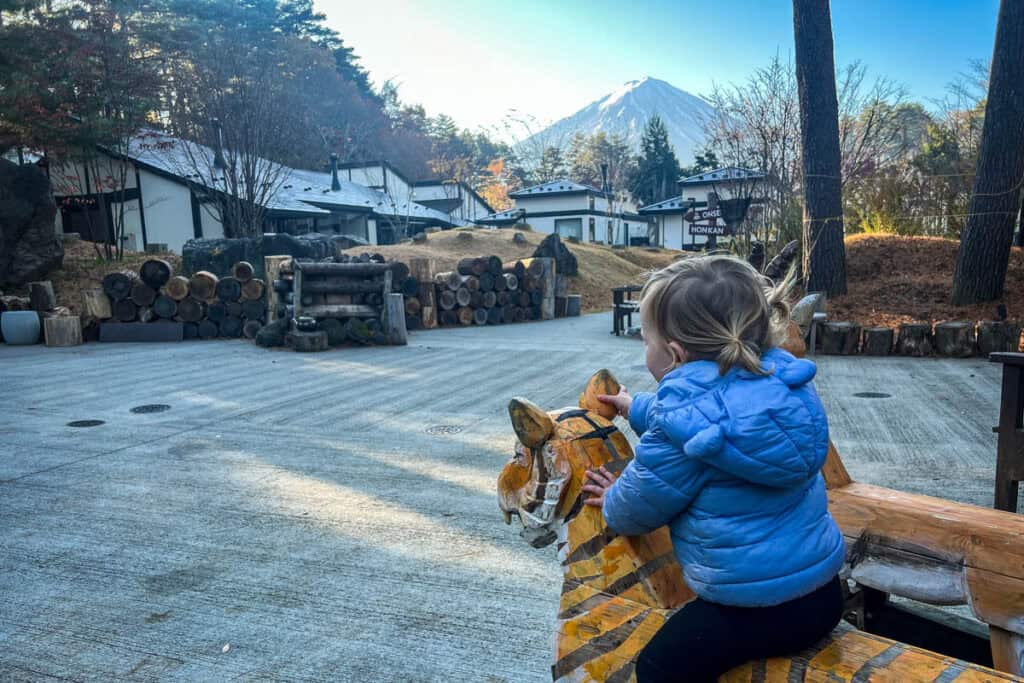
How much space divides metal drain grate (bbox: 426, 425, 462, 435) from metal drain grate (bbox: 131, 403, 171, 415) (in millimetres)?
2790

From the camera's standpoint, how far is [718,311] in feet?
4.71

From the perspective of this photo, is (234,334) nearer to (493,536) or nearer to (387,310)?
(387,310)

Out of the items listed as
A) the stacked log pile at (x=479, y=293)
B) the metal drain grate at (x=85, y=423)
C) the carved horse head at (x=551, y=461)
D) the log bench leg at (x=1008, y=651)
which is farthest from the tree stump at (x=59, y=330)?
the log bench leg at (x=1008, y=651)

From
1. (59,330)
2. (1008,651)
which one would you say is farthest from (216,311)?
(1008,651)

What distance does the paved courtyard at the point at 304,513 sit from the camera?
2537mm

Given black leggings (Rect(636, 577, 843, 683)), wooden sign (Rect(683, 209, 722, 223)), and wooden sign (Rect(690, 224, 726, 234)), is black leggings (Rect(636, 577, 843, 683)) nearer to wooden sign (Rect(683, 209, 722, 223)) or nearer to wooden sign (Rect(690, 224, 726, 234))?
wooden sign (Rect(690, 224, 726, 234))

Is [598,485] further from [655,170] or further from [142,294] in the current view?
[655,170]

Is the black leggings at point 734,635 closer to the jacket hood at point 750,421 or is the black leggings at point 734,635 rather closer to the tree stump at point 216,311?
the jacket hood at point 750,421

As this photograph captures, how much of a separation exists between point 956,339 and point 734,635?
876cm

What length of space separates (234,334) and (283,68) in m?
34.1

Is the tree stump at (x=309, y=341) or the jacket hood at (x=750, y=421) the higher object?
the jacket hood at (x=750, y=421)

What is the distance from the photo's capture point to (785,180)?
14.4m

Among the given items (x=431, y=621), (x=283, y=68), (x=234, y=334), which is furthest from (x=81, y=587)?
(x=283, y=68)

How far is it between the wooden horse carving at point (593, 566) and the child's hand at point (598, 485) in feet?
0.08
